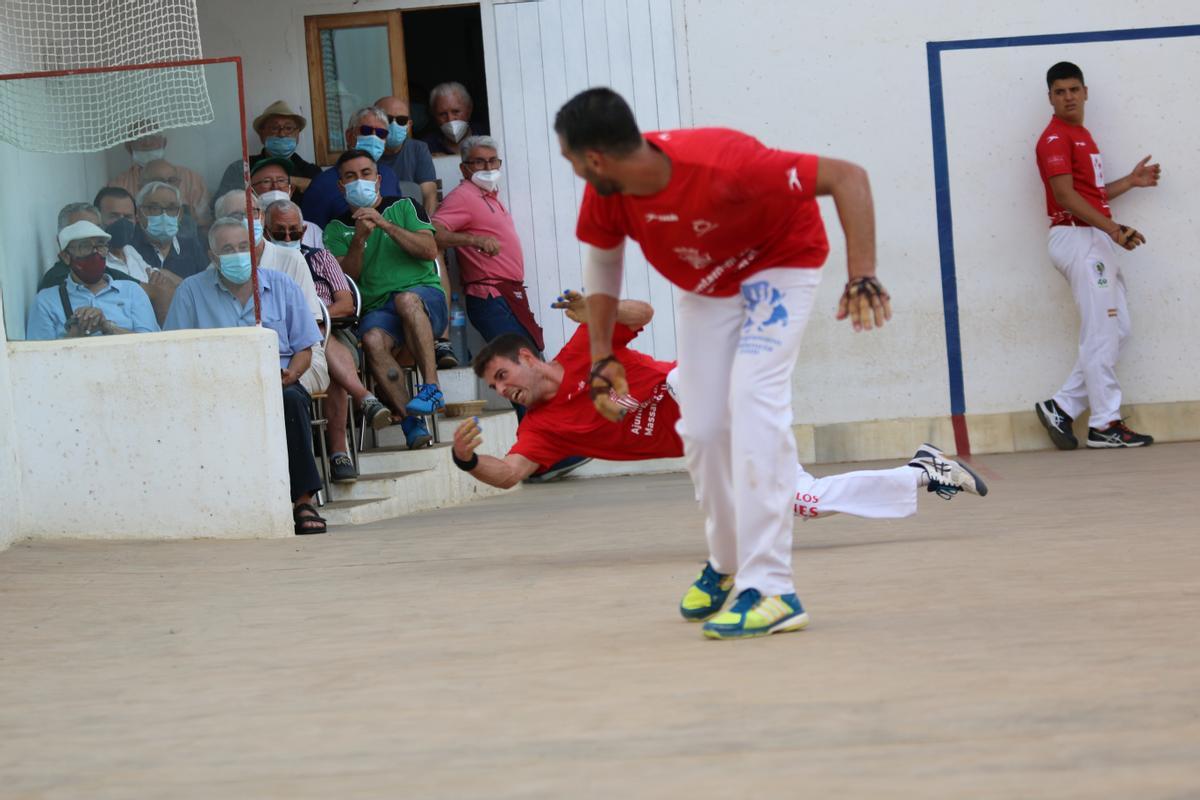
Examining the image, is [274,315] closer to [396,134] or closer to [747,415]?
[396,134]

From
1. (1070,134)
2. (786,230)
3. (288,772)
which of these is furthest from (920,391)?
(288,772)

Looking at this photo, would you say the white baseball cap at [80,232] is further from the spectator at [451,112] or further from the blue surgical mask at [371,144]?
the spectator at [451,112]

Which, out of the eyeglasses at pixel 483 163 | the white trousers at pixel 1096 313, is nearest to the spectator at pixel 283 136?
the eyeglasses at pixel 483 163

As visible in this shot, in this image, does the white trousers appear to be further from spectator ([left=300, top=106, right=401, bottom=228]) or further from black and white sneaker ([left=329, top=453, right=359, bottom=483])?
black and white sneaker ([left=329, top=453, right=359, bottom=483])

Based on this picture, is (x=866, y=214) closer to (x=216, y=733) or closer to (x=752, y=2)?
(x=216, y=733)

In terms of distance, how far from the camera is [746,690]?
345cm

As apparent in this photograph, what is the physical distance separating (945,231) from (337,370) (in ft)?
15.0

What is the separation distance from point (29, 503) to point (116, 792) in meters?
5.02

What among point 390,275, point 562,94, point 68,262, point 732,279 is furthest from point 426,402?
point 732,279

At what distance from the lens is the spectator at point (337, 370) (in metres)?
8.61

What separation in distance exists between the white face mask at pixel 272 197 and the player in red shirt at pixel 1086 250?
16.5 ft

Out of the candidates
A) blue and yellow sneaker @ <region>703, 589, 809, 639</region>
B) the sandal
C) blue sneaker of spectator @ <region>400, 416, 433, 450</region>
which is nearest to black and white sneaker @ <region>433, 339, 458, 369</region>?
blue sneaker of spectator @ <region>400, 416, 433, 450</region>

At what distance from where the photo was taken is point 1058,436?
1058 centimetres

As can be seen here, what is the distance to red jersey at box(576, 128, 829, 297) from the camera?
396cm
